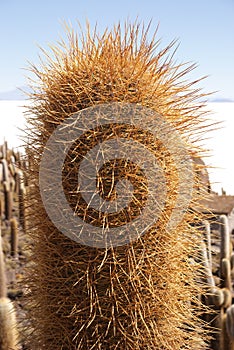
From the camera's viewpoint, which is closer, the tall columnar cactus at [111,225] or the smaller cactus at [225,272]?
the tall columnar cactus at [111,225]

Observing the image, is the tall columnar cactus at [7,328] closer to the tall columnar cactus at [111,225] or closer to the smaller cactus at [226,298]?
the tall columnar cactus at [111,225]

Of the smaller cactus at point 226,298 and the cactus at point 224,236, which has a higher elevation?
the cactus at point 224,236

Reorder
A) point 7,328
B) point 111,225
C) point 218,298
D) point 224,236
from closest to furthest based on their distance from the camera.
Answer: point 111,225
point 7,328
point 218,298
point 224,236

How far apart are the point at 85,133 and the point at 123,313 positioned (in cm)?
48

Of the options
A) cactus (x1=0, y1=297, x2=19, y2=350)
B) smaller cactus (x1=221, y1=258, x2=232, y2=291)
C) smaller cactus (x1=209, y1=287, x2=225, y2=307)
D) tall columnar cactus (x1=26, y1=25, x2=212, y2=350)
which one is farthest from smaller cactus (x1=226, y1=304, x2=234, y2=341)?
cactus (x1=0, y1=297, x2=19, y2=350)

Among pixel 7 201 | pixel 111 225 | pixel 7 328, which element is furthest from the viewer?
pixel 7 201

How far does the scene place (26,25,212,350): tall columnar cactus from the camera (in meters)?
1.33

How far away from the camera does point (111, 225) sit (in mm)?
1318

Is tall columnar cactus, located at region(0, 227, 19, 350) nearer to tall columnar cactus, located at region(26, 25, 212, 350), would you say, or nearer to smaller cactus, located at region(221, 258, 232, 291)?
tall columnar cactus, located at region(26, 25, 212, 350)

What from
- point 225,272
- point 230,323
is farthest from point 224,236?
point 230,323

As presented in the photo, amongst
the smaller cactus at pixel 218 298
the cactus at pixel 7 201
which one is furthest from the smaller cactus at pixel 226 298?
the cactus at pixel 7 201

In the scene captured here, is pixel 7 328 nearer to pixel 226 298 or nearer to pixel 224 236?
pixel 226 298

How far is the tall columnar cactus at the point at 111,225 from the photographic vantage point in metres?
1.33

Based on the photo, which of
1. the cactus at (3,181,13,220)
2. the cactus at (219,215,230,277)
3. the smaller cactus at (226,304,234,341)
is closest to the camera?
the smaller cactus at (226,304,234,341)
